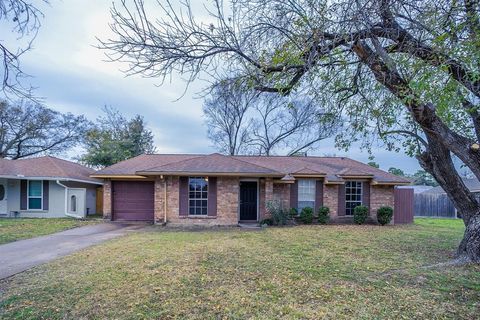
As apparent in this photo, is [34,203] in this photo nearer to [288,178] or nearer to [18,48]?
[288,178]

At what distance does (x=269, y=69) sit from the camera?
5.81 m

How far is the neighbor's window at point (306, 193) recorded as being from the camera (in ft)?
53.4

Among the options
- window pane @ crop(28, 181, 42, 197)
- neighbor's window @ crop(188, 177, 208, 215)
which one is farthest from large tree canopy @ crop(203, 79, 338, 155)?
window pane @ crop(28, 181, 42, 197)

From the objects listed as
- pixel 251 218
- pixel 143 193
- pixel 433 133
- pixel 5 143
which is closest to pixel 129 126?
pixel 5 143

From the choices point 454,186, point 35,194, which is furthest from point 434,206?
point 35,194

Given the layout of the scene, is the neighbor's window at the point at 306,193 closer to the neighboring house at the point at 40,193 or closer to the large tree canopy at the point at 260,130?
the neighboring house at the point at 40,193

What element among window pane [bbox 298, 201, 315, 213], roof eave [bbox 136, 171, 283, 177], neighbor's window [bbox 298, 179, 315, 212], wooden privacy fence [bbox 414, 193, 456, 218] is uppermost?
roof eave [bbox 136, 171, 283, 177]

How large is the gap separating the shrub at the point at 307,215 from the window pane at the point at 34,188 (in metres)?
14.0

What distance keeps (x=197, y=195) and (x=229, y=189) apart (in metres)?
1.48

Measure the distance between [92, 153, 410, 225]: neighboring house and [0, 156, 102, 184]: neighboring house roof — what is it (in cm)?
242

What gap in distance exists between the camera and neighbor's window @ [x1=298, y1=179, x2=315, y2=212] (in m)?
16.3

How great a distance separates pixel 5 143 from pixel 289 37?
30422 millimetres

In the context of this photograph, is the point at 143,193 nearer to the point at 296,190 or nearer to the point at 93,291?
the point at 296,190

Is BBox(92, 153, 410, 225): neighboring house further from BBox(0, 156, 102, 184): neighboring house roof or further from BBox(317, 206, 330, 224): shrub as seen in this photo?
BBox(0, 156, 102, 184): neighboring house roof
